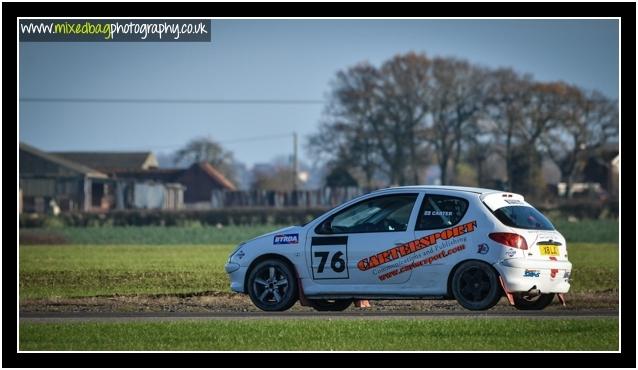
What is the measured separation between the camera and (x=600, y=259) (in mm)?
35562

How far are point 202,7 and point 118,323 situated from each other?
6619mm

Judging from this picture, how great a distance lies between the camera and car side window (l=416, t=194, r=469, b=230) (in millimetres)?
16453

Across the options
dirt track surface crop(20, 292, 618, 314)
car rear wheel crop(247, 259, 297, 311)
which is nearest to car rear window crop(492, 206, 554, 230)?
dirt track surface crop(20, 292, 618, 314)

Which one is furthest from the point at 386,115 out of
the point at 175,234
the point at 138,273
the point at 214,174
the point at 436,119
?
the point at 138,273

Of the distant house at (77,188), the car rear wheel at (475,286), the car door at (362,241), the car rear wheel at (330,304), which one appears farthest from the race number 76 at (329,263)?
Result: the distant house at (77,188)

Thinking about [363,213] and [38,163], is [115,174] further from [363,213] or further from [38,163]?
[363,213]

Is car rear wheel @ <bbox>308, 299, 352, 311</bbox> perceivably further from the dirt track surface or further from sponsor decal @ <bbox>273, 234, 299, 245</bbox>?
sponsor decal @ <bbox>273, 234, 299, 245</bbox>

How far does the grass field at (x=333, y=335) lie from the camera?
1378 centimetres

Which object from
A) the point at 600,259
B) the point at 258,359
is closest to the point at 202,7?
the point at 258,359

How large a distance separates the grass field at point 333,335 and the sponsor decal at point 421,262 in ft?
2.94

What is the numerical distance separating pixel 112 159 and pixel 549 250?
323 feet

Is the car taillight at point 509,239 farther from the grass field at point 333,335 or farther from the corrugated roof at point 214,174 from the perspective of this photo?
the corrugated roof at point 214,174

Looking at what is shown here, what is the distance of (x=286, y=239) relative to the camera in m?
17.3

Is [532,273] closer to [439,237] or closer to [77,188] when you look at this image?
[439,237]
